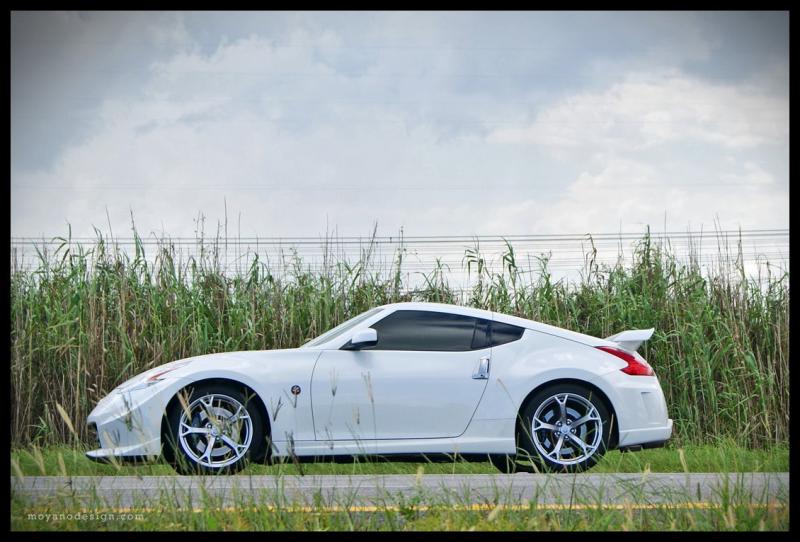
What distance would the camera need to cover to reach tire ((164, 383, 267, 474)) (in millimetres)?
6637

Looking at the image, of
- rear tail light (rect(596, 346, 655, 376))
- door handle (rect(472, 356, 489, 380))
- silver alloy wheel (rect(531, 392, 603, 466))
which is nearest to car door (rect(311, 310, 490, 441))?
door handle (rect(472, 356, 489, 380))

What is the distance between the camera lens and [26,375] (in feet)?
33.5

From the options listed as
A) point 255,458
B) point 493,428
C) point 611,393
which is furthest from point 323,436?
point 611,393

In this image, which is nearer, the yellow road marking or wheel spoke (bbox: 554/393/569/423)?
the yellow road marking

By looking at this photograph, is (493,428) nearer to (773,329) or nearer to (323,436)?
(323,436)

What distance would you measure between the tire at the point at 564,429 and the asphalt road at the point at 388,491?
0.68 feet

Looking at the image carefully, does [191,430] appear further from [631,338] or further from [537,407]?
[631,338]

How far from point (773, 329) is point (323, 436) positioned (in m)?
6.70

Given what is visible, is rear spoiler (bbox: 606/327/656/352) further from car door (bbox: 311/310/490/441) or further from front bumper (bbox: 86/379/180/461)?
front bumper (bbox: 86/379/180/461)

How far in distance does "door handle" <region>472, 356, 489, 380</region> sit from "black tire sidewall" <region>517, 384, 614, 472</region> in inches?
15.5

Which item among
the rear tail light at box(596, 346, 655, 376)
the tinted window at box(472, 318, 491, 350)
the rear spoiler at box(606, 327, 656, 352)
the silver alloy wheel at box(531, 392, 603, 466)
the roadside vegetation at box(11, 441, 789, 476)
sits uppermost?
the tinted window at box(472, 318, 491, 350)

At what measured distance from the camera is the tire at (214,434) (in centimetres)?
664

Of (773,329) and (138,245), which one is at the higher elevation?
(138,245)

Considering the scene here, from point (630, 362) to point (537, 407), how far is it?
3.05 feet
